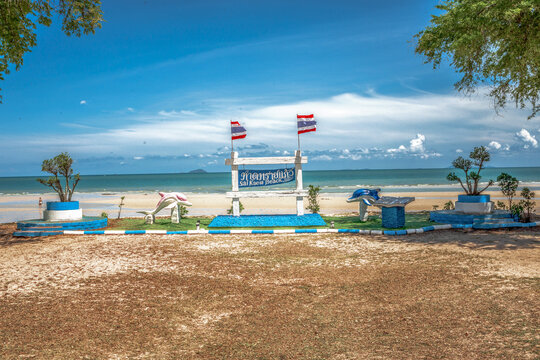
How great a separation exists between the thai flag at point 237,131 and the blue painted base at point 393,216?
287 inches

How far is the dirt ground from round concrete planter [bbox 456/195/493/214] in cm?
389

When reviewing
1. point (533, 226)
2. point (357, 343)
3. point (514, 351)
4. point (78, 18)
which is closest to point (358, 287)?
point (357, 343)

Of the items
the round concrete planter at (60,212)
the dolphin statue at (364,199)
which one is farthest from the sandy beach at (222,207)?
the round concrete planter at (60,212)

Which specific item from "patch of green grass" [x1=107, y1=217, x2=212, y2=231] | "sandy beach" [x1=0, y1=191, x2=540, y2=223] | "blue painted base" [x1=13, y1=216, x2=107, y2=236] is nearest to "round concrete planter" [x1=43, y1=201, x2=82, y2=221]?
"blue painted base" [x1=13, y1=216, x2=107, y2=236]

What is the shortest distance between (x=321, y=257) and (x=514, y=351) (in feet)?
18.4

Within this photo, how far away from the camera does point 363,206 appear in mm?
16141

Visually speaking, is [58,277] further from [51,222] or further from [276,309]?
[51,222]

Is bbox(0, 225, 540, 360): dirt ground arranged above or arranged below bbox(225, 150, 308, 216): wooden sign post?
below

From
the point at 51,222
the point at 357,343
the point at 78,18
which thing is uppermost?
the point at 78,18

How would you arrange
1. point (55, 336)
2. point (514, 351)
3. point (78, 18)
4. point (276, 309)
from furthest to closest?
1. point (78, 18)
2. point (276, 309)
3. point (55, 336)
4. point (514, 351)

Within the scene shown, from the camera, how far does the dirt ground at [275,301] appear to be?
16.5 feet

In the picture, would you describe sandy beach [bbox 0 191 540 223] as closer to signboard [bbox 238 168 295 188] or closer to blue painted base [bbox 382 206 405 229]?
signboard [bbox 238 168 295 188]

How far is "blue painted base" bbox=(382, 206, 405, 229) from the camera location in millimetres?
14107

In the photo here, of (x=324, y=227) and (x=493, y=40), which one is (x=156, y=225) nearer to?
(x=324, y=227)
